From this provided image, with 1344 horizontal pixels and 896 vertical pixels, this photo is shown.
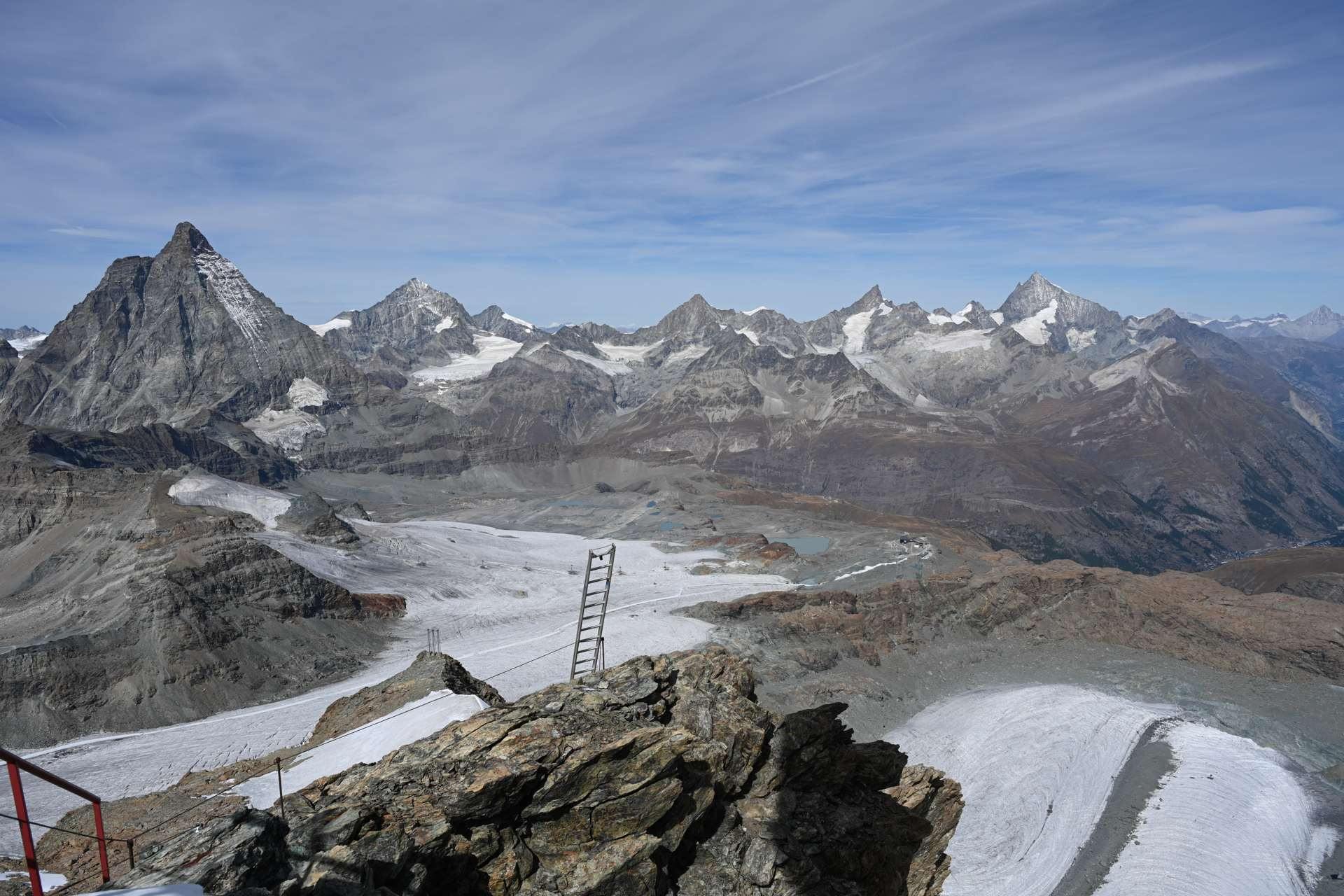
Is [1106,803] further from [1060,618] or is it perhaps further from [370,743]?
A: [370,743]

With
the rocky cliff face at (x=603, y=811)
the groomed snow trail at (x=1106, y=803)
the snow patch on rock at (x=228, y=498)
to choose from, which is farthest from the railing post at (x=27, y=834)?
the snow patch on rock at (x=228, y=498)

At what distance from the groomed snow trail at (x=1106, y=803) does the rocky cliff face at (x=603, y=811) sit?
1936 centimetres

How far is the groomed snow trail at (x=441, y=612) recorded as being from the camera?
137 feet

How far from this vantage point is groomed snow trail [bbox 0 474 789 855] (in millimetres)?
41719

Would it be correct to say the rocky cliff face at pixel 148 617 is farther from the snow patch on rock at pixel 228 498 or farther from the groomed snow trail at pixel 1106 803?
the groomed snow trail at pixel 1106 803

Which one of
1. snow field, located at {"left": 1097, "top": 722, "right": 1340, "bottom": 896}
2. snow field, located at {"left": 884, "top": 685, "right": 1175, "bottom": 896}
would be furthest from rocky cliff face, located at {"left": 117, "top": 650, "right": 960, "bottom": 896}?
snow field, located at {"left": 1097, "top": 722, "right": 1340, "bottom": 896}

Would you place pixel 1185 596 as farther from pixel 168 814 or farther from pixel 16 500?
pixel 16 500

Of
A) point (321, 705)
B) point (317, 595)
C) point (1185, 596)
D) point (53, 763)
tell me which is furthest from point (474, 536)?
point (1185, 596)

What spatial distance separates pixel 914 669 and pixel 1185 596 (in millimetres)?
28860

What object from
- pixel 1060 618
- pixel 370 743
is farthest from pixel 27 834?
pixel 1060 618

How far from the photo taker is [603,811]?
1697 cm

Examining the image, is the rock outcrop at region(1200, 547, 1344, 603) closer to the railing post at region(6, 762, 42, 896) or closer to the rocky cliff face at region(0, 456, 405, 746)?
the rocky cliff face at region(0, 456, 405, 746)

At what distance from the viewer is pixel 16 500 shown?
8588 cm

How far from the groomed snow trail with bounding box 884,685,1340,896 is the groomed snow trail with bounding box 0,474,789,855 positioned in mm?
24947
